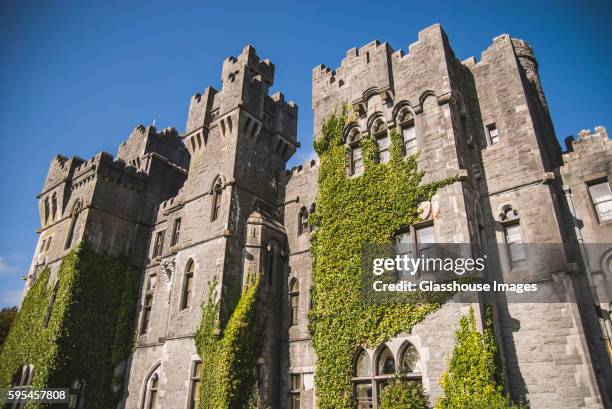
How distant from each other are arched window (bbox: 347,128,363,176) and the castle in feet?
0.18

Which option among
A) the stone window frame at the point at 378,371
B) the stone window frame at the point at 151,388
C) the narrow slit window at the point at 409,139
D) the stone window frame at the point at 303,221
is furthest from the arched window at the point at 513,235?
the stone window frame at the point at 151,388

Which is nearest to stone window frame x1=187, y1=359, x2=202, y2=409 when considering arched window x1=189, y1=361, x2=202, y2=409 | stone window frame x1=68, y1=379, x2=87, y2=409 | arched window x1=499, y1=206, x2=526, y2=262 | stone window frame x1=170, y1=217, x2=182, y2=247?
arched window x1=189, y1=361, x2=202, y2=409

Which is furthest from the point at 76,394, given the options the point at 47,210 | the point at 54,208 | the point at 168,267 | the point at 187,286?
the point at 47,210

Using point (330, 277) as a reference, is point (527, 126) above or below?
above

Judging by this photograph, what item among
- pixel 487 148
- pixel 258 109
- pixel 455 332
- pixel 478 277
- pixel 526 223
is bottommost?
pixel 455 332

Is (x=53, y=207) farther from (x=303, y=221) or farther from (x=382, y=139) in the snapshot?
(x=382, y=139)

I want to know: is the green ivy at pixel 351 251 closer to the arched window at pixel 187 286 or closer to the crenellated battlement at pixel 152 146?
the arched window at pixel 187 286

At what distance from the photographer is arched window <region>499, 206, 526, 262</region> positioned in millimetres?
14555

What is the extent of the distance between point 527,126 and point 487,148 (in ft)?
5.06

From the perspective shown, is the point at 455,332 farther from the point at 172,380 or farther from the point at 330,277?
the point at 172,380

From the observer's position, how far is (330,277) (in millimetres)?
16156

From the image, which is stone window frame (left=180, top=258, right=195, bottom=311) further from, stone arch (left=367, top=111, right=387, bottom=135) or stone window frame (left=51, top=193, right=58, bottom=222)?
stone window frame (left=51, top=193, right=58, bottom=222)

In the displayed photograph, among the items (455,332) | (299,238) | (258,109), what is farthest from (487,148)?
(258,109)

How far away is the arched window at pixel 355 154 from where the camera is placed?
17.8 metres
